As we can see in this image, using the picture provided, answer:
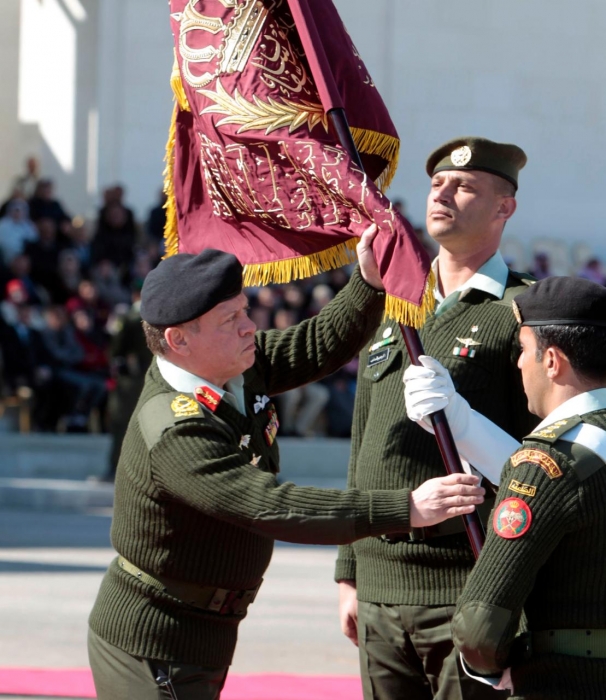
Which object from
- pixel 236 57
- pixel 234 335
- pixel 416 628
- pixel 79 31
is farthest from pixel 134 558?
pixel 79 31

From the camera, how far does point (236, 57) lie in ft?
13.6

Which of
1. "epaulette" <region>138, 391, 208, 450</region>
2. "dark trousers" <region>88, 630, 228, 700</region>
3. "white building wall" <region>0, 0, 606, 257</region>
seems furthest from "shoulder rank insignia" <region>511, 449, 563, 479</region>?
"white building wall" <region>0, 0, 606, 257</region>

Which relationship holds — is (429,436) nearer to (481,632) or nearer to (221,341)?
(221,341)

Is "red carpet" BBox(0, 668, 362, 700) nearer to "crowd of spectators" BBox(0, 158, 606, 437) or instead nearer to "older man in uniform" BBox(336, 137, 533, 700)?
"older man in uniform" BBox(336, 137, 533, 700)

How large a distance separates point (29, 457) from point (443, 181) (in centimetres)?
1091

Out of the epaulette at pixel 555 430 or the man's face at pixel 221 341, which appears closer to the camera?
the epaulette at pixel 555 430

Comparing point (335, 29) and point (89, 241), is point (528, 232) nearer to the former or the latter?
point (89, 241)

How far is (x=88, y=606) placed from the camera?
7.93 metres

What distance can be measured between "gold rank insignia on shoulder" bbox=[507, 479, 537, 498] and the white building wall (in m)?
17.9

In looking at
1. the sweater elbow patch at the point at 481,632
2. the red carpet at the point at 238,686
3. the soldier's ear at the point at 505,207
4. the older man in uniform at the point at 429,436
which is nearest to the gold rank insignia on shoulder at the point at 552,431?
the sweater elbow patch at the point at 481,632

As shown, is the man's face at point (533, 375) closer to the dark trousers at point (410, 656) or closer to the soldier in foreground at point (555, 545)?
the soldier in foreground at point (555, 545)

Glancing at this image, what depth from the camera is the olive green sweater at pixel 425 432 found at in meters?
3.88

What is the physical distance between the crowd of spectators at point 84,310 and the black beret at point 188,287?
9.72 meters

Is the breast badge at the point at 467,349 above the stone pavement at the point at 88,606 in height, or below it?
above
